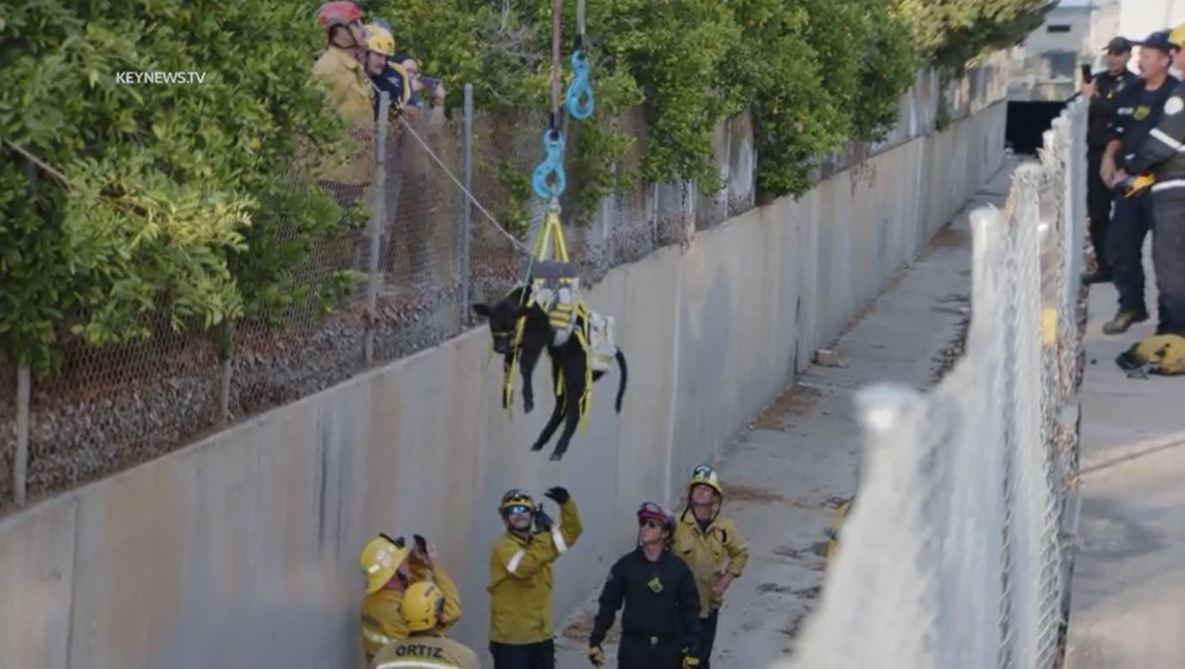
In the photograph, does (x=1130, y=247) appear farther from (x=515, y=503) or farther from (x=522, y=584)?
(x=522, y=584)

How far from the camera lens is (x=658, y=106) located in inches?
568

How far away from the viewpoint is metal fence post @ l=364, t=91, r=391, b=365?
9609mm

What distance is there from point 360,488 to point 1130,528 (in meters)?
3.83

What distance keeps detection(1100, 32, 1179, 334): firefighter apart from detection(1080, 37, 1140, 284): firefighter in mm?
2399

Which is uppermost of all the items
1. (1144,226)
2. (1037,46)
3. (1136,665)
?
(1037,46)

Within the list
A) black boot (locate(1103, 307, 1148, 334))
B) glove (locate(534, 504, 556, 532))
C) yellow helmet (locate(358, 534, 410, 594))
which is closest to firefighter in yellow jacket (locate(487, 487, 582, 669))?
glove (locate(534, 504, 556, 532))

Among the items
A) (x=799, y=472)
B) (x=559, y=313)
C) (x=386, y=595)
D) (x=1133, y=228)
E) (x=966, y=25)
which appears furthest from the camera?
(x=966, y=25)

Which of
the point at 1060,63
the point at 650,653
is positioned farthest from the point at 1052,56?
the point at 650,653

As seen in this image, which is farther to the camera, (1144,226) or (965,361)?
(1144,226)

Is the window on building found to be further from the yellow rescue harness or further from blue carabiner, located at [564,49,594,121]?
the yellow rescue harness

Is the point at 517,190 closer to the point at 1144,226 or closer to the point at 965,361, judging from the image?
the point at 1144,226

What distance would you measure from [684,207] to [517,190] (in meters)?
4.14

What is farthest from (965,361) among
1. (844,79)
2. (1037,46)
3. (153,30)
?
(1037,46)

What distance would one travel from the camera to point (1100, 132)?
1534 cm
